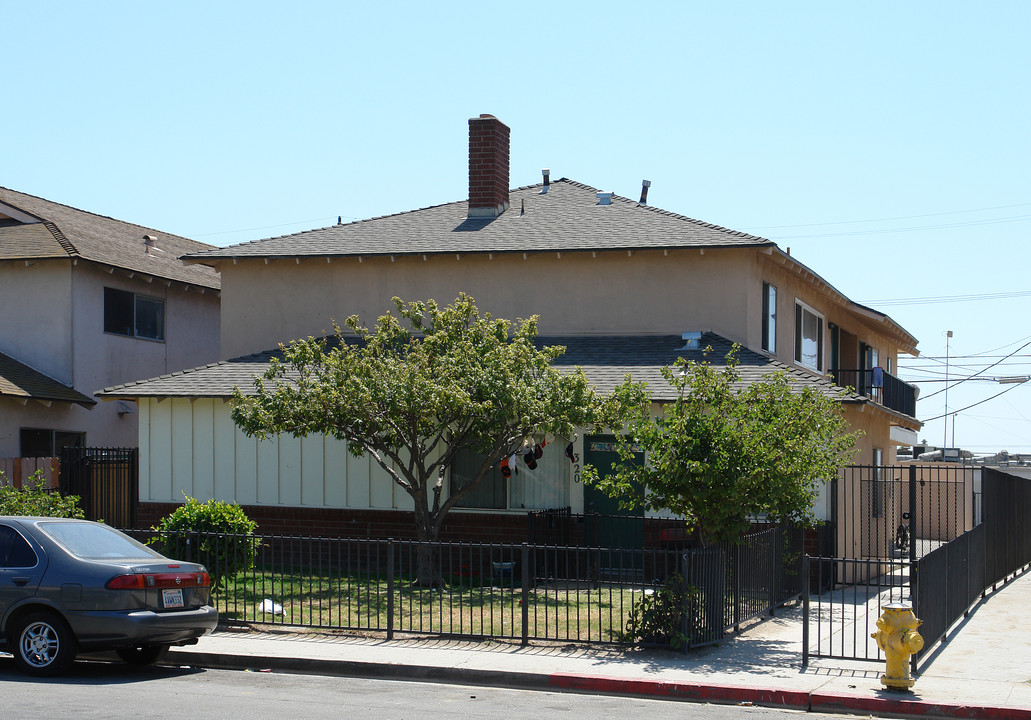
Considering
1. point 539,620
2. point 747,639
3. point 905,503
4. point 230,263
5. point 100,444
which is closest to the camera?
point 747,639

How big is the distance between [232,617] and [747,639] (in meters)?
6.24

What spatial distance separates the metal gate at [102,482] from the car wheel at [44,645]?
12.1 meters

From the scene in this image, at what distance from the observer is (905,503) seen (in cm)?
2895

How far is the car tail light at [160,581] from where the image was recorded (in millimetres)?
10625

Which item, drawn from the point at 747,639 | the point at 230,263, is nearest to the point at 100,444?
the point at 230,263

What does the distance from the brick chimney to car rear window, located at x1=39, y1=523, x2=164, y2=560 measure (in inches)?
583

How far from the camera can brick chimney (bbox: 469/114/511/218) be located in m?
25.1

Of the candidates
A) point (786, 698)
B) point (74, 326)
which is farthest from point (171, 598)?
point (74, 326)

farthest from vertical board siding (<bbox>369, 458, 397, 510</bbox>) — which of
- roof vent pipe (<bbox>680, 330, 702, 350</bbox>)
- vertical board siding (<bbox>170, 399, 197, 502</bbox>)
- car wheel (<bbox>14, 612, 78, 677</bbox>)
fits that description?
car wheel (<bbox>14, 612, 78, 677</bbox>)

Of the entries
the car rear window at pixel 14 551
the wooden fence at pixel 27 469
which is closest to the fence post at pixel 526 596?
the car rear window at pixel 14 551

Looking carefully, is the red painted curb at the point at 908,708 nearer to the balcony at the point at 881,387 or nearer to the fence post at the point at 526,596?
the fence post at the point at 526,596

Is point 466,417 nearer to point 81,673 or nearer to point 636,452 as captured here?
point 636,452

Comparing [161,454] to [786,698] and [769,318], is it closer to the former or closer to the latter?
[769,318]

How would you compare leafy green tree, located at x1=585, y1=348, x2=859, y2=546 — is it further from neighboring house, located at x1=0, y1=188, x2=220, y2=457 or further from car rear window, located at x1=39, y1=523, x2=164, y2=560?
neighboring house, located at x1=0, y1=188, x2=220, y2=457
